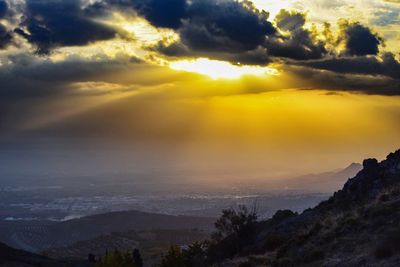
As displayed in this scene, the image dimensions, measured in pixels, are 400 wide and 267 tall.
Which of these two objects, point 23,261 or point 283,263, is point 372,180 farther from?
point 23,261

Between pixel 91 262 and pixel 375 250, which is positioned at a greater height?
pixel 375 250

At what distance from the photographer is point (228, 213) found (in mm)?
86188

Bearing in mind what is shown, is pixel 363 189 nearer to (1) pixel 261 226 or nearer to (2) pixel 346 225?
(1) pixel 261 226

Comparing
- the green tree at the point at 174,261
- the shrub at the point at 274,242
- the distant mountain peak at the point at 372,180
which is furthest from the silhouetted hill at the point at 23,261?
the shrub at the point at 274,242

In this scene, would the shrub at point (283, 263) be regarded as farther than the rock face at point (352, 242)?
Yes

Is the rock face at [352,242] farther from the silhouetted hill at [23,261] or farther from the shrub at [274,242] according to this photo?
the silhouetted hill at [23,261]

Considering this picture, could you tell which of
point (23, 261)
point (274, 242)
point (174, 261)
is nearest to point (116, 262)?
point (174, 261)

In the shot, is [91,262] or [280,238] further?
[91,262]

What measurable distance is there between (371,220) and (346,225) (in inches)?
89.0

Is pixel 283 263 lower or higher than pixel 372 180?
lower

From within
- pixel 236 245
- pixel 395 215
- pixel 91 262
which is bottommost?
pixel 91 262

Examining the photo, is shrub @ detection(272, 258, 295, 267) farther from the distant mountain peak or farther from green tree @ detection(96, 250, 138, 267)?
green tree @ detection(96, 250, 138, 267)

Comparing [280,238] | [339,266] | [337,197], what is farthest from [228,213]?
[339,266]

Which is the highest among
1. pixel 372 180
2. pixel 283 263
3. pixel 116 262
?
pixel 372 180
